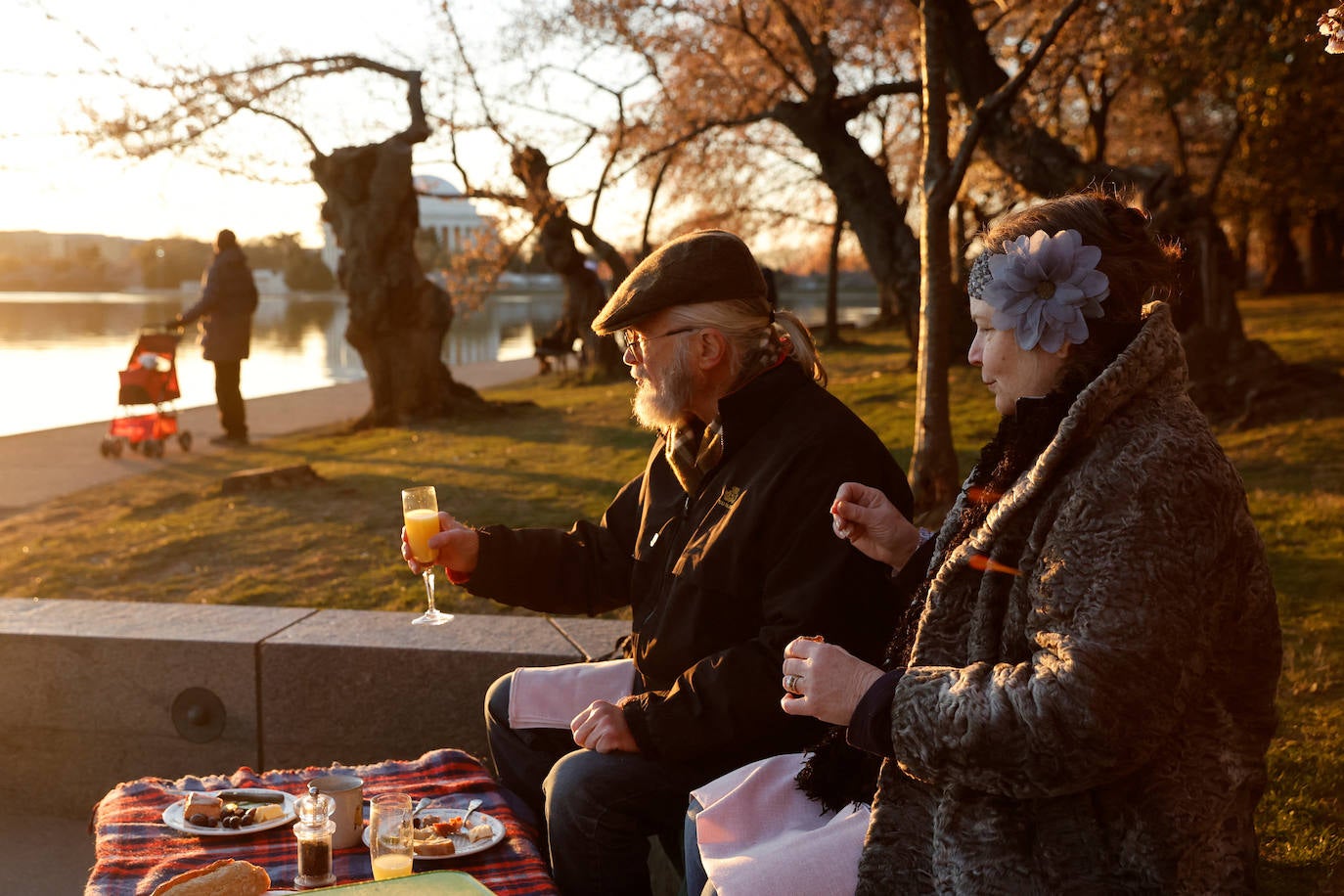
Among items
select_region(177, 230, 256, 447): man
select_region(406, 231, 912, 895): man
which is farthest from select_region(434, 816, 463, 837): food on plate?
select_region(177, 230, 256, 447): man

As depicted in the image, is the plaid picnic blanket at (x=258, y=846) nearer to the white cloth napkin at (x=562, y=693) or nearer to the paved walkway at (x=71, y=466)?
the white cloth napkin at (x=562, y=693)

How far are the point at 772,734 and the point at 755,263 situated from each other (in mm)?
1150

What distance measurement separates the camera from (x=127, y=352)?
28250 millimetres

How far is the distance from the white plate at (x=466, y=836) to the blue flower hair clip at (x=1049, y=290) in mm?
1738

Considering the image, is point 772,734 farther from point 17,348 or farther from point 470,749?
point 17,348

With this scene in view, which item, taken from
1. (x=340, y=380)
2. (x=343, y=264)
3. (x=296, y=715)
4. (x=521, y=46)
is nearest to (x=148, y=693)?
(x=296, y=715)

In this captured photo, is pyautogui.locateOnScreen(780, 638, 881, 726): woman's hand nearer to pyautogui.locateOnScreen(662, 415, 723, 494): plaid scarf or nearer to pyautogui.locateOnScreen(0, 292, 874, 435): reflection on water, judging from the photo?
pyautogui.locateOnScreen(662, 415, 723, 494): plaid scarf

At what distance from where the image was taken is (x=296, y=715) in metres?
4.25

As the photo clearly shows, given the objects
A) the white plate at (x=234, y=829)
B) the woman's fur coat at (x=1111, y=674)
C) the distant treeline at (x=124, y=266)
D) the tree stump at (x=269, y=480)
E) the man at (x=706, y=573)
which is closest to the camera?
the woman's fur coat at (x=1111, y=674)

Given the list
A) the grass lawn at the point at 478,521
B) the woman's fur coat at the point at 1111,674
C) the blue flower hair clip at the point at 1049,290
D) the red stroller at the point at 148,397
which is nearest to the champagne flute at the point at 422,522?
the woman's fur coat at the point at 1111,674

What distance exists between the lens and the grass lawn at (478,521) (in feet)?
13.9

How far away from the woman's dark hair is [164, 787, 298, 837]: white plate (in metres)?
2.16

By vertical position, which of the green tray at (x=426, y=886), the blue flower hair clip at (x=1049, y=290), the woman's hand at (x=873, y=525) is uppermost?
the blue flower hair clip at (x=1049, y=290)

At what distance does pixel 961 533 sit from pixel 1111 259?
1.77 feet
